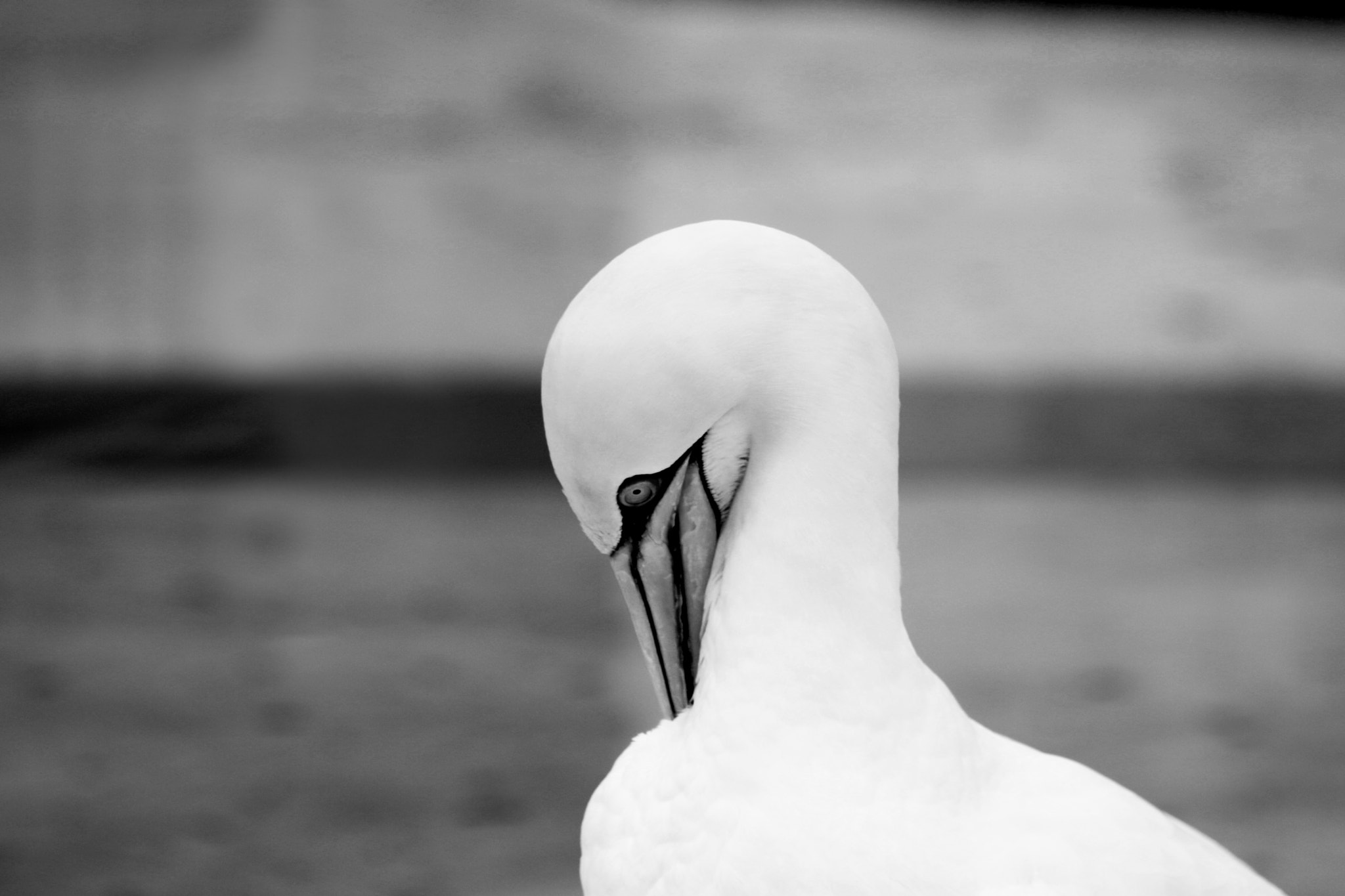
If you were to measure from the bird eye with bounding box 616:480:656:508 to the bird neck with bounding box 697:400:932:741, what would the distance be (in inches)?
2.8

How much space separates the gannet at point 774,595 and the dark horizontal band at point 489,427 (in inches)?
56.6

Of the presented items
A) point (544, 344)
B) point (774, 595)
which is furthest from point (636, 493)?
point (544, 344)

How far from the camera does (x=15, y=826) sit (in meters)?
2.08

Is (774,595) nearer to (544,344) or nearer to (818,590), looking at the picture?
(818,590)

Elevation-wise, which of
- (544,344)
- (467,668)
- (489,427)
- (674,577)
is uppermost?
(674,577)

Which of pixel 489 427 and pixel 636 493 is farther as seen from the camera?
pixel 489 427

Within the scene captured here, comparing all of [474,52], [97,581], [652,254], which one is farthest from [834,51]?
[97,581]

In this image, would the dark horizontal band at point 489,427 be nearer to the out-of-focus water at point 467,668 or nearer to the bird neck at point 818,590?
the out-of-focus water at point 467,668

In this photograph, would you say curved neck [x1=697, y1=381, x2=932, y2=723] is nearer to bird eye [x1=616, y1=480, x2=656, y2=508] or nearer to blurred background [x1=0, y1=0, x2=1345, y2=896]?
bird eye [x1=616, y1=480, x2=656, y2=508]

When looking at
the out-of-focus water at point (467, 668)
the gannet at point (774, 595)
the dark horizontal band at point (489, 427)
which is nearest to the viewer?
the gannet at point (774, 595)

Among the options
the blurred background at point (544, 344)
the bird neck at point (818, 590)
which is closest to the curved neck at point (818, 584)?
the bird neck at point (818, 590)

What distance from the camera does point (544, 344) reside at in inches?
91.2

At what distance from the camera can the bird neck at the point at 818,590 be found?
72cm

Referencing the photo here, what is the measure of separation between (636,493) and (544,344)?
1622 millimetres
